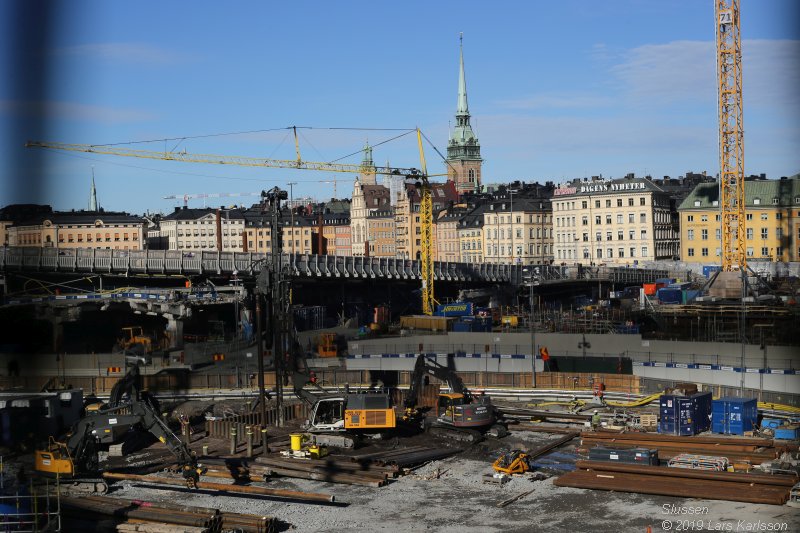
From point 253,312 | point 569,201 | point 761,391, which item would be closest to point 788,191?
point 569,201

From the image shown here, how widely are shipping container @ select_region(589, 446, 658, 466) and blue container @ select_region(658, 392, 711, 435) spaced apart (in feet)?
19.9

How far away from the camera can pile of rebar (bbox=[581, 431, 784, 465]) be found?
1523 inches

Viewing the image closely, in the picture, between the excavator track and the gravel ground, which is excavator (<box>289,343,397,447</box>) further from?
the gravel ground

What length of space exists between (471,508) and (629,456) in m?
6.53

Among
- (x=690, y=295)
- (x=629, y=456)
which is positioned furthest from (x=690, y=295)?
(x=629, y=456)

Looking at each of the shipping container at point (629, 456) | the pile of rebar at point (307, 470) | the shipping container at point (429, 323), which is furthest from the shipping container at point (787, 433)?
the shipping container at point (429, 323)

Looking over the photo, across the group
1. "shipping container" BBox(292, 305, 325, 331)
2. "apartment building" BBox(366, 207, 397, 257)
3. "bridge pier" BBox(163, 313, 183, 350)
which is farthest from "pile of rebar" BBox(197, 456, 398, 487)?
"apartment building" BBox(366, 207, 397, 257)

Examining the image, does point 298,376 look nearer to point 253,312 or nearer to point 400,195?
point 253,312

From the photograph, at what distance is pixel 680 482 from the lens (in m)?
34.8

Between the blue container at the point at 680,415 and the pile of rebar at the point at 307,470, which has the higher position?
the blue container at the point at 680,415

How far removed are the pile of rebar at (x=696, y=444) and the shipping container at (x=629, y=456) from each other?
2112 mm

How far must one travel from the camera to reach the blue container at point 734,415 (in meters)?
43.6

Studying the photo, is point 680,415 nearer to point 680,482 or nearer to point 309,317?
point 680,482

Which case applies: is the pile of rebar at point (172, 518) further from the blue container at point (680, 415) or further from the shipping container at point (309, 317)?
the shipping container at point (309, 317)
